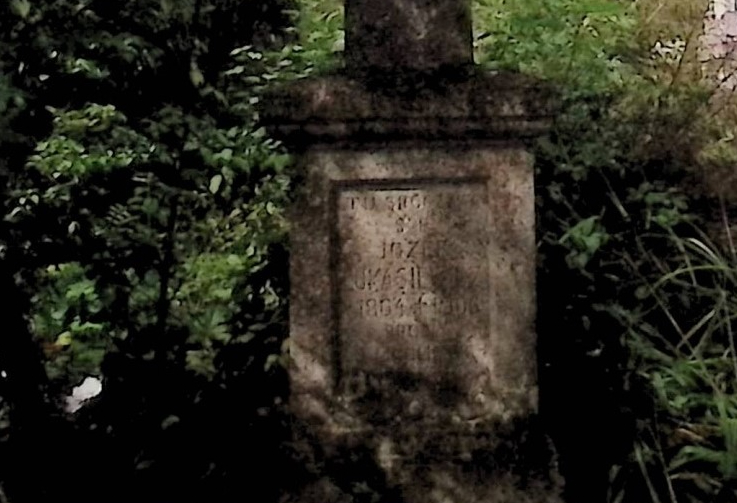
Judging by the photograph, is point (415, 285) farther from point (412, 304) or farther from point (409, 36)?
point (409, 36)

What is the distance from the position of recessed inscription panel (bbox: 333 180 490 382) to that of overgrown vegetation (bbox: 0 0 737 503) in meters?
0.59

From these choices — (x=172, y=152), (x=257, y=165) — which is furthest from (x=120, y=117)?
(x=257, y=165)

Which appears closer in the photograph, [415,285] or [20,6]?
[20,6]

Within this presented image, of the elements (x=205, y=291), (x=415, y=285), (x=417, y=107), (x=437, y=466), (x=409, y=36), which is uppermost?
(x=409, y=36)

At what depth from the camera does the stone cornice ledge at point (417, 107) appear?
3.82 metres

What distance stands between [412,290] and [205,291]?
1.22 meters

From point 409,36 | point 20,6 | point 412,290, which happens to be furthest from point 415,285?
point 20,6

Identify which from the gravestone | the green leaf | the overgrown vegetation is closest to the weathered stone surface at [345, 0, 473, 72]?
the gravestone

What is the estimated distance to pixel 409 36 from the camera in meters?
3.94

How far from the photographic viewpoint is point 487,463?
3930mm

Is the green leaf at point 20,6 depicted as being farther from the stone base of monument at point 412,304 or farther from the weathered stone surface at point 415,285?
the weathered stone surface at point 415,285

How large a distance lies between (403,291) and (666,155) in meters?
2.10

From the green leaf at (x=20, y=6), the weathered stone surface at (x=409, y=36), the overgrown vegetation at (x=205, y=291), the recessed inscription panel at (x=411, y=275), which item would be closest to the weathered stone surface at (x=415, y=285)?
the recessed inscription panel at (x=411, y=275)

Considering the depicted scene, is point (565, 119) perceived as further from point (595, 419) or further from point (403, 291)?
point (403, 291)
